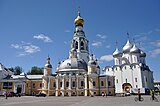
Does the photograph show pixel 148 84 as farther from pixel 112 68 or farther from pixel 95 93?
pixel 95 93

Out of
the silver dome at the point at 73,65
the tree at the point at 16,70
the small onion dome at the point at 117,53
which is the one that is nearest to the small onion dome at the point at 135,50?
the small onion dome at the point at 117,53

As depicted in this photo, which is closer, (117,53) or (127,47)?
(127,47)

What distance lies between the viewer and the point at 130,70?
65.8 m

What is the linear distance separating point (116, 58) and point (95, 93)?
22.3m

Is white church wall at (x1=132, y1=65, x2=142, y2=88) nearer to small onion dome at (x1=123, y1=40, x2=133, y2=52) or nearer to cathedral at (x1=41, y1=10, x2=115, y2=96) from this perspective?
small onion dome at (x1=123, y1=40, x2=133, y2=52)

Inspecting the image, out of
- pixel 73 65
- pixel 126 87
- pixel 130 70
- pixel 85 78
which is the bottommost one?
pixel 126 87

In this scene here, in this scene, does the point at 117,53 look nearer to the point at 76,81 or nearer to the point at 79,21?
the point at 79,21

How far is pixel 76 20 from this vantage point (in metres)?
78.3

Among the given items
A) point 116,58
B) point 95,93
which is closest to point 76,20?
point 116,58

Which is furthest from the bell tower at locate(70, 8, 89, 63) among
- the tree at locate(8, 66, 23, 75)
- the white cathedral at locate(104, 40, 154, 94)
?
the tree at locate(8, 66, 23, 75)

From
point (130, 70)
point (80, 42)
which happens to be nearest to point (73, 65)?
point (80, 42)

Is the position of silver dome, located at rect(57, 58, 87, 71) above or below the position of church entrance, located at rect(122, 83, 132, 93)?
above

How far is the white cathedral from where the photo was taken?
208 ft

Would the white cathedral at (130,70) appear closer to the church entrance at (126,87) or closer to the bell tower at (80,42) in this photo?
the church entrance at (126,87)
